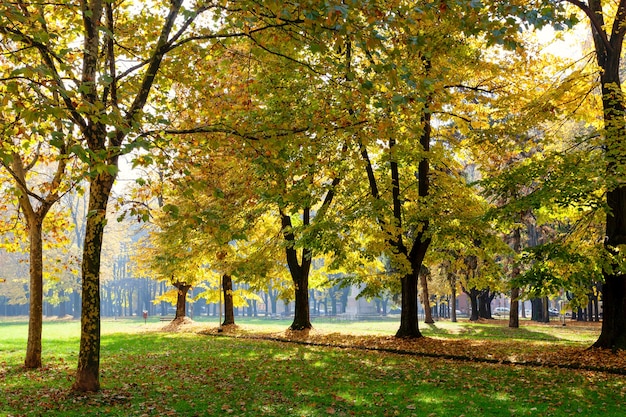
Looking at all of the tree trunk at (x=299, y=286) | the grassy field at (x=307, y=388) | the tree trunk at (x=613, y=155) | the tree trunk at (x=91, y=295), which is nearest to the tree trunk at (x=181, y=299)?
the tree trunk at (x=299, y=286)

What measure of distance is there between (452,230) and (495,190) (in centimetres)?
238

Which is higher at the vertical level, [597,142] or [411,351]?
[597,142]

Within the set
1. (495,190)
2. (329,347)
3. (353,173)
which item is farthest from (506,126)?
(329,347)

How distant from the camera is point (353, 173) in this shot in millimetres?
20234

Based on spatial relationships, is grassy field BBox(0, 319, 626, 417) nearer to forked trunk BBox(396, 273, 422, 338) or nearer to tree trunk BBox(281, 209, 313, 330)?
forked trunk BBox(396, 273, 422, 338)

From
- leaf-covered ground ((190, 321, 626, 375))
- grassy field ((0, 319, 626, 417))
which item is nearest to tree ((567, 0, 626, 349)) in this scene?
leaf-covered ground ((190, 321, 626, 375))

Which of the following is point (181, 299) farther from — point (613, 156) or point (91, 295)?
point (613, 156)

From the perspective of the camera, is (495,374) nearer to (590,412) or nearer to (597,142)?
(590,412)

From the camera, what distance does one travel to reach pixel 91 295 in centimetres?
896

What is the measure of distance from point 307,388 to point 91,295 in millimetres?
4282

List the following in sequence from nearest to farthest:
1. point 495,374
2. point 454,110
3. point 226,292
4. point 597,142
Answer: point 495,374 → point 597,142 → point 454,110 → point 226,292

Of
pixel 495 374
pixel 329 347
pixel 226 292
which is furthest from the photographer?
pixel 226 292

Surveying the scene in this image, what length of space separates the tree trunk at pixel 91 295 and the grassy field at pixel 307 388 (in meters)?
0.38

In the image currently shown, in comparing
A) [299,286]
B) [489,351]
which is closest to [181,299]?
[299,286]
